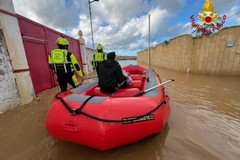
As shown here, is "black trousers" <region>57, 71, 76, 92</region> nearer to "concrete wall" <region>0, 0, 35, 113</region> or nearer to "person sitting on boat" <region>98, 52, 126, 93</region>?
"concrete wall" <region>0, 0, 35, 113</region>

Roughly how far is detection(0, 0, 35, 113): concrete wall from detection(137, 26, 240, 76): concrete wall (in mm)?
7652

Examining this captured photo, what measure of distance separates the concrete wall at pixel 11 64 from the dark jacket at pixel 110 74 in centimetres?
225

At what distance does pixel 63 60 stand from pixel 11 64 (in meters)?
1.22

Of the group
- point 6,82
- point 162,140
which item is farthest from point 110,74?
point 6,82

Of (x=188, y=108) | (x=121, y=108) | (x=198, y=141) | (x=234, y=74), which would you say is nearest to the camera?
(x=121, y=108)

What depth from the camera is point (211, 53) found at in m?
6.38

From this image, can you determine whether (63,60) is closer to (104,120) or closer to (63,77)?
(63,77)

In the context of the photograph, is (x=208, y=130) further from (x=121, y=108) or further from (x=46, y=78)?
(x=46, y=78)

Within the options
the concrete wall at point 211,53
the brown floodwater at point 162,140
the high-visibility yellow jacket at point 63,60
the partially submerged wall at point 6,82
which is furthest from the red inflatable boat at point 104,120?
the concrete wall at point 211,53

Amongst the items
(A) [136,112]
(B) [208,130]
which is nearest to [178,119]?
(B) [208,130]

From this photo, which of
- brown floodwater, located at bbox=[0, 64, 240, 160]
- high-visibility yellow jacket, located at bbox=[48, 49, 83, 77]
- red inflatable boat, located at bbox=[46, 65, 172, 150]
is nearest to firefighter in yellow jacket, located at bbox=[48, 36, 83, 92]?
high-visibility yellow jacket, located at bbox=[48, 49, 83, 77]

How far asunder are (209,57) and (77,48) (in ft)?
23.4

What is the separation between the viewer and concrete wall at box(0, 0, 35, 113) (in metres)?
2.73

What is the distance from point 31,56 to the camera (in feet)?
12.7
